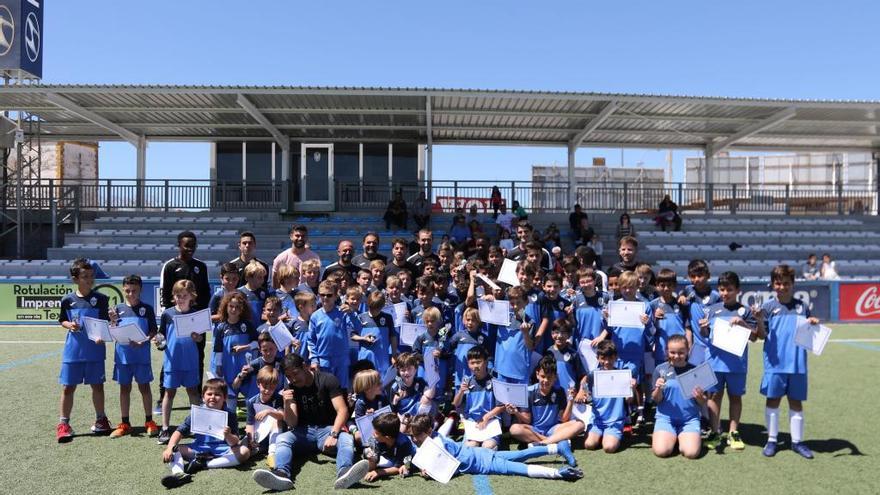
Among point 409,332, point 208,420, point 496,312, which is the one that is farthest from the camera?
point 409,332

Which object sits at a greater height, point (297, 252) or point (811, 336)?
point (297, 252)

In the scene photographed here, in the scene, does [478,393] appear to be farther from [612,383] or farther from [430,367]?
[612,383]

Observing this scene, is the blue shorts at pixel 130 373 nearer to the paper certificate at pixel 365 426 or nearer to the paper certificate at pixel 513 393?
the paper certificate at pixel 365 426

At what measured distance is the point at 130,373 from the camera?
19.7ft

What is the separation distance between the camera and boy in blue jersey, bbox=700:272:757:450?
18.5 feet

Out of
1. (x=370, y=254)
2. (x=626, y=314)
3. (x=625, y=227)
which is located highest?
(x=625, y=227)

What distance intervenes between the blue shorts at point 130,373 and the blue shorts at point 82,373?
155 mm

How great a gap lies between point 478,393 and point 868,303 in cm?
1338

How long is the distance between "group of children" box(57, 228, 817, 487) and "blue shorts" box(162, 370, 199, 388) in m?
0.02

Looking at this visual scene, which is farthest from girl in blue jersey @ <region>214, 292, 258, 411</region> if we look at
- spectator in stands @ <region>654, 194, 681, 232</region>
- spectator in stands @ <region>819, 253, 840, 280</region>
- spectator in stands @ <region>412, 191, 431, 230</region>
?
spectator in stands @ <region>654, 194, 681, 232</region>

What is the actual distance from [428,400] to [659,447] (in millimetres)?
2014

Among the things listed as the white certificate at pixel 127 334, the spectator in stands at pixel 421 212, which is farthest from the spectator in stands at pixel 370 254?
the spectator in stands at pixel 421 212

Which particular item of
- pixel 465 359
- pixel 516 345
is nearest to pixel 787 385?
pixel 516 345

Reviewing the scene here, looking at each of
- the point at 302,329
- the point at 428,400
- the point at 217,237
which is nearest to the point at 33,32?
the point at 217,237
